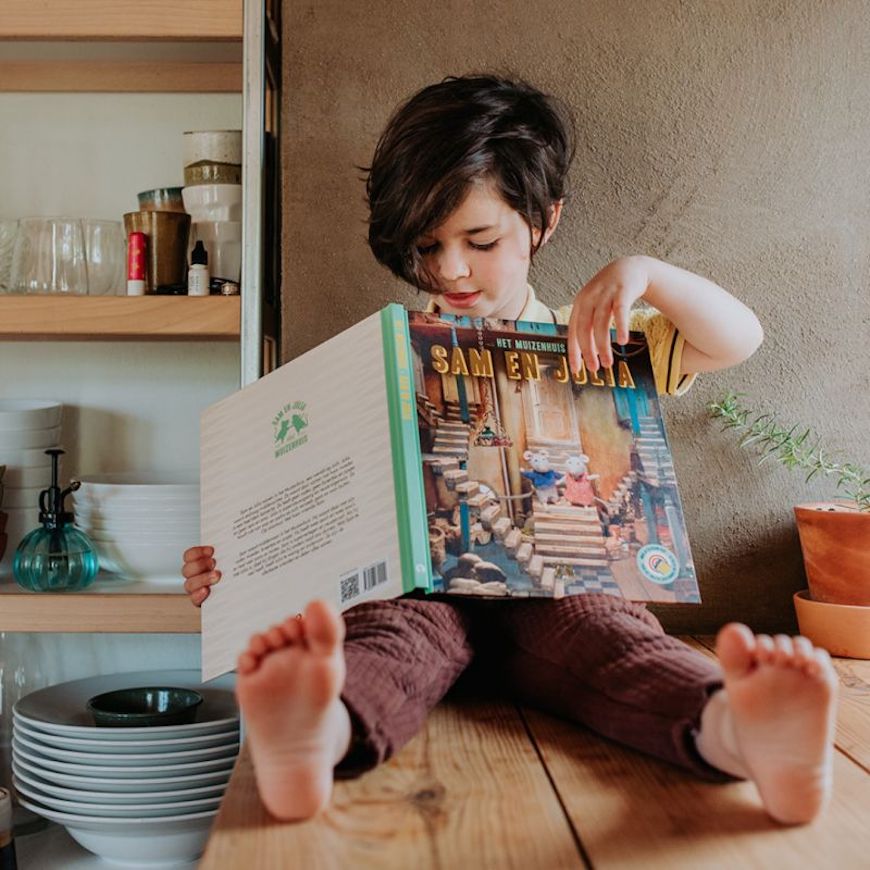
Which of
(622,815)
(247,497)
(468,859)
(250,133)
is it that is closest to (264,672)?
(468,859)

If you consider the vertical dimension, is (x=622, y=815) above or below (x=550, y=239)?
below

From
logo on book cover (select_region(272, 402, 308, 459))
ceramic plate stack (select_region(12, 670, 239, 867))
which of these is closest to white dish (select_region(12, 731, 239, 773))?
ceramic plate stack (select_region(12, 670, 239, 867))

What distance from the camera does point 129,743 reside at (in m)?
1.32

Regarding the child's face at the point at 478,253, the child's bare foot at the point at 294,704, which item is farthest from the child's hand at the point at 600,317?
the child's bare foot at the point at 294,704

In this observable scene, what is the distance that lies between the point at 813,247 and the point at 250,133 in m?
0.79

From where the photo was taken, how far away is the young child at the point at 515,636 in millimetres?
667

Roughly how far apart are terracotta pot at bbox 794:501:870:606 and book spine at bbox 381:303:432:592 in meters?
0.60

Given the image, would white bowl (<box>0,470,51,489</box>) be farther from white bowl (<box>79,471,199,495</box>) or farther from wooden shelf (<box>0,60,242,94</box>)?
wooden shelf (<box>0,60,242,94</box>)

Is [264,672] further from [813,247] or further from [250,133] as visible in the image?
[813,247]

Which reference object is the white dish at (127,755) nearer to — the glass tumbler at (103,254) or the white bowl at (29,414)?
the white bowl at (29,414)

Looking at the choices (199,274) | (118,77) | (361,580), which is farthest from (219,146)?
(361,580)

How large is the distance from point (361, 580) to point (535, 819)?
0.28 meters

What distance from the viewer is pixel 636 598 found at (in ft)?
3.27

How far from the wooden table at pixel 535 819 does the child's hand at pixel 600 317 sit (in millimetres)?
409
